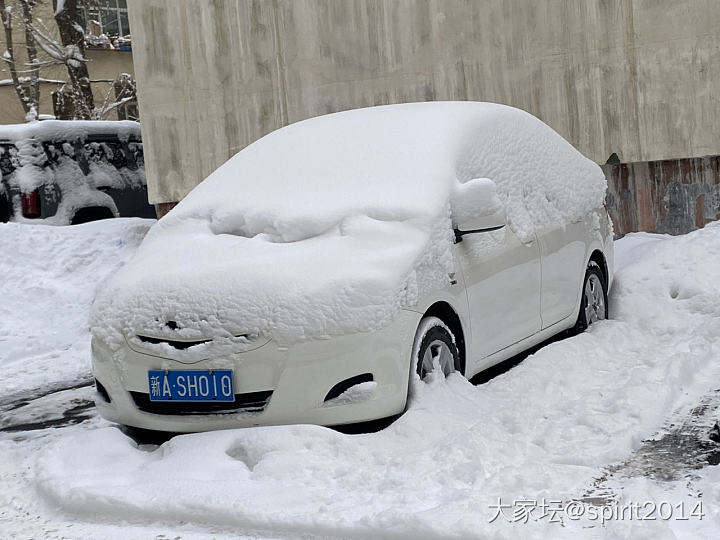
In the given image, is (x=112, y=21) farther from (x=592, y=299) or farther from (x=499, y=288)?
(x=499, y=288)

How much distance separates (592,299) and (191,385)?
127 inches

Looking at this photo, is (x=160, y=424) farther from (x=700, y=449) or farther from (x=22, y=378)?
(x=22, y=378)

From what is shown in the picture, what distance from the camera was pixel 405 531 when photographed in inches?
134

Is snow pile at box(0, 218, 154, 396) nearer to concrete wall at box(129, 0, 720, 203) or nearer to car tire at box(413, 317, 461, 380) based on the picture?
concrete wall at box(129, 0, 720, 203)

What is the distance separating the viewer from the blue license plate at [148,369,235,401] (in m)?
4.45

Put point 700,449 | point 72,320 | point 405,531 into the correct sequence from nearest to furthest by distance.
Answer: point 405,531, point 700,449, point 72,320

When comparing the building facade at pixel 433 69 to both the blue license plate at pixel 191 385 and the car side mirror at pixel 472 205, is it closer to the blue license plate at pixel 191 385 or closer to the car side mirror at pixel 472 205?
the car side mirror at pixel 472 205

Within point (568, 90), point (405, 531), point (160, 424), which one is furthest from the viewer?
point (568, 90)

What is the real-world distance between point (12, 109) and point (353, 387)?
2954 cm

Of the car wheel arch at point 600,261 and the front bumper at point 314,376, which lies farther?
the car wheel arch at point 600,261

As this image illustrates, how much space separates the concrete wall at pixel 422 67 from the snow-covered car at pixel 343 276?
10.7 ft

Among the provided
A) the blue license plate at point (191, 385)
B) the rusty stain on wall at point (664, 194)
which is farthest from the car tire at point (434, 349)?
the rusty stain on wall at point (664, 194)

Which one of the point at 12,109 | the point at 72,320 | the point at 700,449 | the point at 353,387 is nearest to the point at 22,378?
the point at 72,320

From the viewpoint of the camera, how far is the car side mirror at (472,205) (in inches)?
204
